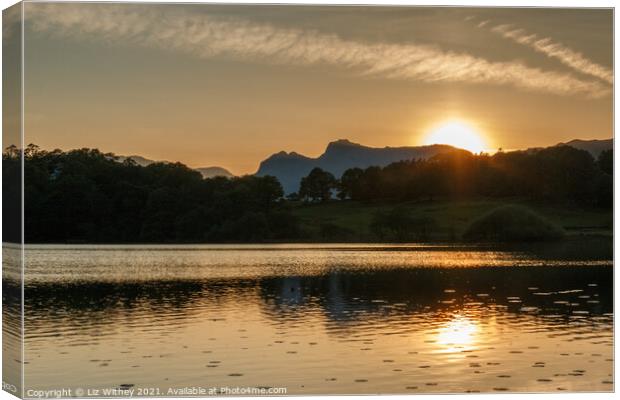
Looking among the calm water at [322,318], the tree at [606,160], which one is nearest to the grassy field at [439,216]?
the calm water at [322,318]

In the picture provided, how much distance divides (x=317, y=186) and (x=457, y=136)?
336 centimetres

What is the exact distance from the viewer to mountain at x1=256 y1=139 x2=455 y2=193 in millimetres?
25156

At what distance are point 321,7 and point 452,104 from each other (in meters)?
3.50

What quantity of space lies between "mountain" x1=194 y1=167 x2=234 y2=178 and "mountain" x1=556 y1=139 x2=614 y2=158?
6.86 meters

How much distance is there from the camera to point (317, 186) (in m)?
26.7

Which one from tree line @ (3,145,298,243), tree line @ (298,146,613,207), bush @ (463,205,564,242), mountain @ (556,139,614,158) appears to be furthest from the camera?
bush @ (463,205,564,242)

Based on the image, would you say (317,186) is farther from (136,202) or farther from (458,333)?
(458,333)

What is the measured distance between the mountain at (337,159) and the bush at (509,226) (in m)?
1.96

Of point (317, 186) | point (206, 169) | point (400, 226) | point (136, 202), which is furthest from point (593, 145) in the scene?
point (136, 202)

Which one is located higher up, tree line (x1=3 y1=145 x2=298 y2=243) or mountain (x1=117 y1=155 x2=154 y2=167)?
mountain (x1=117 y1=155 x2=154 y2=167)

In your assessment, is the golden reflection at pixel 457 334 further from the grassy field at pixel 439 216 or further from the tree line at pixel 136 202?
the tree line at pixel 136 202

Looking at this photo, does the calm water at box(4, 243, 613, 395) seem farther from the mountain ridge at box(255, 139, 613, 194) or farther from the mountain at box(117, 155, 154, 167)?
the mountain at box(117, 155, 154, 167)

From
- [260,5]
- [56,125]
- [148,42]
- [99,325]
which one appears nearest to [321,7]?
[260,5]

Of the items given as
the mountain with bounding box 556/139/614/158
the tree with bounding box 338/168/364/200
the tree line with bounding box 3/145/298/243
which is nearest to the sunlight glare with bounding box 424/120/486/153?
the mountain with bounding box 556/139/614/158
